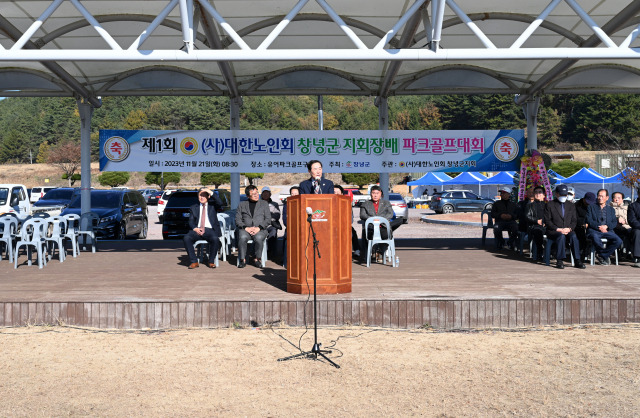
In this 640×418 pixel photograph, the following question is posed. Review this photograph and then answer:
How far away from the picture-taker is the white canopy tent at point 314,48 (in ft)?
27.7

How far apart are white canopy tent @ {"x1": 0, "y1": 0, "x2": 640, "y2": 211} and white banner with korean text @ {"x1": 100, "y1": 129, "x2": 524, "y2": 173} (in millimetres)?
618

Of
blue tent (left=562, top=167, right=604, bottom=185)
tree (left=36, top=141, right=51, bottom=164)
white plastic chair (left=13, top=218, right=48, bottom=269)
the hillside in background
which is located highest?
the hillside in background

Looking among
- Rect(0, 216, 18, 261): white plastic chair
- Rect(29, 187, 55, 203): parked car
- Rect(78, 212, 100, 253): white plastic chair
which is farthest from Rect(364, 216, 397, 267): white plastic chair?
Rect(29, 187, 55, 203): parked car

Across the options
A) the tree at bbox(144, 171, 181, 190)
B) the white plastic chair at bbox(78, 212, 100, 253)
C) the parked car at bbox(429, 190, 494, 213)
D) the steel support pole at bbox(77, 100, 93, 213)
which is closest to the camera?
the white plastic chair at bbox(78, 212, 100, 253)

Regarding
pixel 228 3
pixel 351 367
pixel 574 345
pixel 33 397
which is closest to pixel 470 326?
pixel 574 345

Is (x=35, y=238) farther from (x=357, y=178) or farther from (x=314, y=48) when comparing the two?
(x=357, y=178)

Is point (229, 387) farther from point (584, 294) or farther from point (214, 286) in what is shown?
point (584, 294)

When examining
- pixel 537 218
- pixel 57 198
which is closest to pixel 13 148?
pixel 57 198

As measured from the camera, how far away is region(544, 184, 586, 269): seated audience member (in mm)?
10141

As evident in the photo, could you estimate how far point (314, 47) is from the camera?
12805 mm

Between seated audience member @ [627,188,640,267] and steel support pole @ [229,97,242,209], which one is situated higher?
steel support pole @ [229,97,242,209]

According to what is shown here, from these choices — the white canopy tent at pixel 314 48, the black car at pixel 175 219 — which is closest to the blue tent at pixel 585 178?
the white canopy tent at pixel 314 48

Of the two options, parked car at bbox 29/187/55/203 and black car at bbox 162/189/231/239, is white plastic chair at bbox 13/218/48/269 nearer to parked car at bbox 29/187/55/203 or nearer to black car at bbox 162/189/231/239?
black car at bbox 162/189/231/239

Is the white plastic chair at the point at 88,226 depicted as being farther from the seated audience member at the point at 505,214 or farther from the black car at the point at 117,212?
the seated audience member at the point at 505,214
